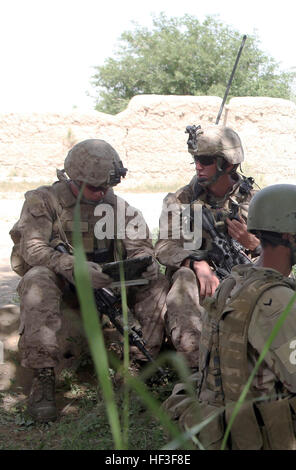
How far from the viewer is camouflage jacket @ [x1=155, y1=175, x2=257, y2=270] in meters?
4.14

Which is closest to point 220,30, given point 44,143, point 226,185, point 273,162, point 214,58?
point 214,58

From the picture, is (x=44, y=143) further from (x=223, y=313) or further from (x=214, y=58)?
(x=223, y=313)

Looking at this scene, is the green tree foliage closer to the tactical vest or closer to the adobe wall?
the adobe wall

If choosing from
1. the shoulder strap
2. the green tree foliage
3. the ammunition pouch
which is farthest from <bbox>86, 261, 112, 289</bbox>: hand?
the green tree foliage

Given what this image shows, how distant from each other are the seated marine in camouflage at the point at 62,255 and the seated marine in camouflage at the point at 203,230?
0.15 m

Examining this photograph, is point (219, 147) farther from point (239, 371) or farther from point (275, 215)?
point (239, 371)

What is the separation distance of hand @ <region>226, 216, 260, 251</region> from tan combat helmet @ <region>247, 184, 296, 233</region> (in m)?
1.51

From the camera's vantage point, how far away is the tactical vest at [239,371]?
2.14 metres

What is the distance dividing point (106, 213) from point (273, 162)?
1304 centimetres

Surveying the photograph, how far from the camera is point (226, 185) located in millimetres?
4418

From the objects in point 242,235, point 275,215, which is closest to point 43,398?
point 242,235

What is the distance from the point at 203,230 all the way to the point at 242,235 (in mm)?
350

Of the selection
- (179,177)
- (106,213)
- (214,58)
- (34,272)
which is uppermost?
(214,58)

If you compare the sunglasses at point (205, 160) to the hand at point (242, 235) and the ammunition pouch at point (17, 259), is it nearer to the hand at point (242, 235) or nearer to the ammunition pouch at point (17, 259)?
the hand at point (242, 235)
